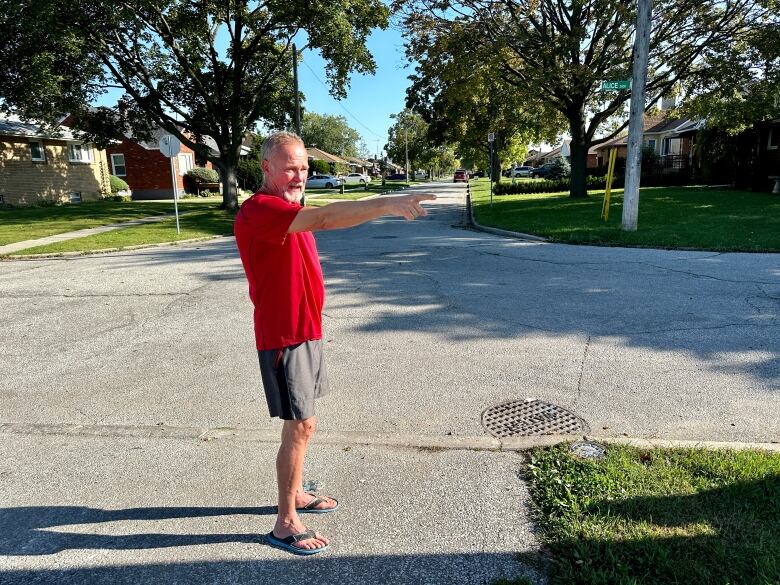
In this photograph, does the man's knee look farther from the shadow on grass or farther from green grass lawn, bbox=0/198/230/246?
green grass lawn, bbox=0/198/230/246

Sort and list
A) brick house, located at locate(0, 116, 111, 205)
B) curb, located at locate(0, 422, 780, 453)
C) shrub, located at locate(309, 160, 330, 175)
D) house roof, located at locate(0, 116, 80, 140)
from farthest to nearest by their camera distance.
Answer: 1. shrub, located at locate(309, 160, 330, 175)
2. brick house, located at locate(0, 116, 111, 205)
3. house roof, located at locate(0, 116, 80, 140)
4. curb, located at locate(0, 422, 780, 453)

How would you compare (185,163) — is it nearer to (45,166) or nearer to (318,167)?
(45,166)

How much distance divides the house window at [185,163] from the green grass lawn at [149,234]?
19.2m

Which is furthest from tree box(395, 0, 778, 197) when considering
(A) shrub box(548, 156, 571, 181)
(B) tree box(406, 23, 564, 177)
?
(A) shrub box(548, 156, 571, 181)

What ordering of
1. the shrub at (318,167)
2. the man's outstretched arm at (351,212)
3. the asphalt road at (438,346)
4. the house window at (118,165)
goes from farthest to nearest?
1. the shrub at (318,167)
2. the house window at (118,165)
3. the asphalt road at (438,346)
4. the man's outstretched arm at (351,212)

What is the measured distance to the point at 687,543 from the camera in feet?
8.37

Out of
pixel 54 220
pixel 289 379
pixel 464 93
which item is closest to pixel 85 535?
pixel 289 379

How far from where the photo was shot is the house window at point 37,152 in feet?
94.7

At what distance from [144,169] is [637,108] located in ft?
113

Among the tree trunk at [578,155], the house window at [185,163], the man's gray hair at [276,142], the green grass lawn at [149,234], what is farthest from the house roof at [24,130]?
the man's gray hair at [276,142]

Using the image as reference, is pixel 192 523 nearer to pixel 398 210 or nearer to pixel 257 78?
pixel 398 210

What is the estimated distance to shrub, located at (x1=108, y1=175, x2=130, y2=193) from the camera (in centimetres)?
3566

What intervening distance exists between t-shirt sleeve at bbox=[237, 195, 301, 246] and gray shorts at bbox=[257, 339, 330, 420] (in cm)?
53

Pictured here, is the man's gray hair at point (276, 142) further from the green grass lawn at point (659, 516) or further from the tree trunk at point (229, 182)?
the tree trunk at point (229, 182)
